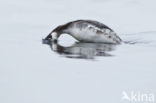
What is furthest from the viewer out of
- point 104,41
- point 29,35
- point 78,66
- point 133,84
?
point 29,35

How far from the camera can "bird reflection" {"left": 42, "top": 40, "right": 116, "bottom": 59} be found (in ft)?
18.0

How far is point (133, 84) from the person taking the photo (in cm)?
440

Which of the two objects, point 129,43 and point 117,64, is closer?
point 117,64

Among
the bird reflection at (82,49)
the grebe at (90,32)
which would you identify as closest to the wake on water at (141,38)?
the grebe at (90,32)

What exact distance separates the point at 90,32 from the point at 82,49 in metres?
0.55

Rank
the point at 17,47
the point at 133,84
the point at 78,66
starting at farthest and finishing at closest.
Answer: the point at 17,47
the point at 78,66
the point at 133,84

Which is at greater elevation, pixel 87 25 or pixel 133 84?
pixel 87 25

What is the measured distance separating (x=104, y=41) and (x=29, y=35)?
0.95 m

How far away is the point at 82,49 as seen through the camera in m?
5.80

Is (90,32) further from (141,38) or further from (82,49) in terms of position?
(141,38)

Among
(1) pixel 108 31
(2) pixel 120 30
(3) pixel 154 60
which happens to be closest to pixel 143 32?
(2) pixel 120 30

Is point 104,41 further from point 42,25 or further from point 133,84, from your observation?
point 133,84

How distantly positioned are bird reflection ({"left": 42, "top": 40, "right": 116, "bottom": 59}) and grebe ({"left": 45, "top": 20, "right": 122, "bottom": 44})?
128mm

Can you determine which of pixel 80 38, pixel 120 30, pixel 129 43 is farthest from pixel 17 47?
pixel 120 30
